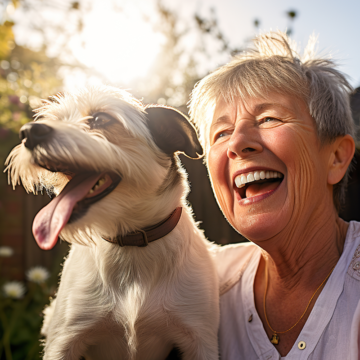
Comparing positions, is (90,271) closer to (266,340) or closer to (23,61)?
(266,340)

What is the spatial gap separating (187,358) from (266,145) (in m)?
1.28

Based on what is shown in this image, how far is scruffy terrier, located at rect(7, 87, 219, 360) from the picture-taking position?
1.66 m

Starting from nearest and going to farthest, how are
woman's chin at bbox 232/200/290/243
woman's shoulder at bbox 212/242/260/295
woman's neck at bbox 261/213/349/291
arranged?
woman's chin at bbox 232/200/290/243
woman's neck at bbox 261/213/349/291
woman's shoulder at bbox 212/242/260/295

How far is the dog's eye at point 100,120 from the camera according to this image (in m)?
1.78

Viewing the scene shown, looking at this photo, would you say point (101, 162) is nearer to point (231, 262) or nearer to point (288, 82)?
point (288, 82)

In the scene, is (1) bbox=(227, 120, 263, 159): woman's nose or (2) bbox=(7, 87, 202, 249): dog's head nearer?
(2) bbox=(7, 87, 202, 249): dog's head

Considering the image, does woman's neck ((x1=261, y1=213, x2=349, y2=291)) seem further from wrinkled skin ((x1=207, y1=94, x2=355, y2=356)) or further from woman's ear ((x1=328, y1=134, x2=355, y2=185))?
woman's ear ((x1=328, y1=134, x2=355, y2=185))

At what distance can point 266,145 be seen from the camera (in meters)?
1.80

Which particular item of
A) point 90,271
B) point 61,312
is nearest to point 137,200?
point 90,271

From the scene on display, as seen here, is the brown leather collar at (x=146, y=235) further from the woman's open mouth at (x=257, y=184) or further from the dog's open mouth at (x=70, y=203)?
the woman's open mouth at (x=257, y=184)

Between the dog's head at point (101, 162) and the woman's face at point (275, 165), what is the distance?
0.29 m

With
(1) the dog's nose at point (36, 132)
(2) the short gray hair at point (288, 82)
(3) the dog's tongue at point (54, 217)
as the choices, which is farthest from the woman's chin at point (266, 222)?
(1) the dog's nose at point (36, 132)

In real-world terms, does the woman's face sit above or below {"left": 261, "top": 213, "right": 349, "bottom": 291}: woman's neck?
above

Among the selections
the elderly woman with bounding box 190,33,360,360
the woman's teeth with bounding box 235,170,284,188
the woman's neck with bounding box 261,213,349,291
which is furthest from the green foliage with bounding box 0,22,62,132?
the woman's neck with bounding box 261,213,349,291
